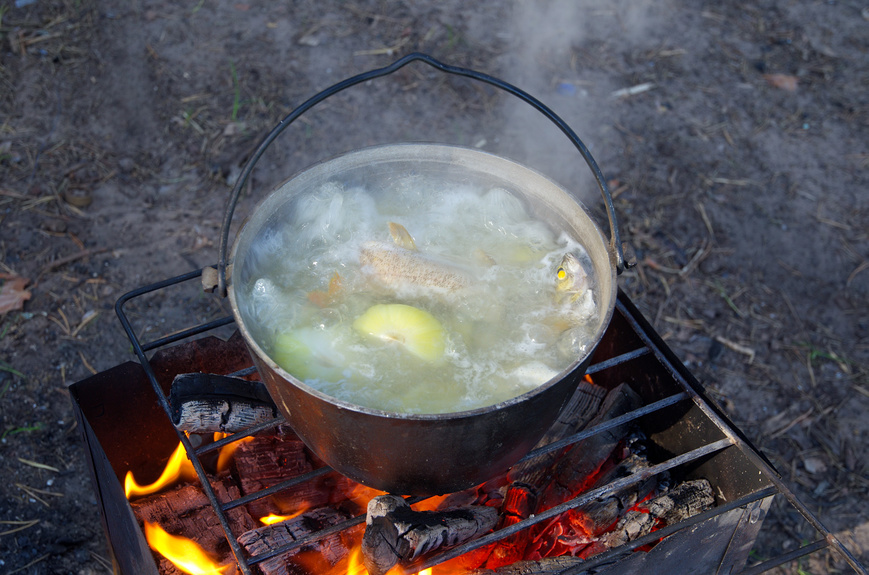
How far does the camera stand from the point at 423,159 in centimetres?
236

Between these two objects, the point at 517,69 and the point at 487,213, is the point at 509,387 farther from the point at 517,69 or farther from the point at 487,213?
the point at 517,69

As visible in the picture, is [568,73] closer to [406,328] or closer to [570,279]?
[570,279]

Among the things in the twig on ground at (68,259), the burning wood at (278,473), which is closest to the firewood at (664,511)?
the burning wood at (278,473)

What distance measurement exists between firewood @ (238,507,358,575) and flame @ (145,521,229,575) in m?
0.21

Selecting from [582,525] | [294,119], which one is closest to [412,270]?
[294,119]

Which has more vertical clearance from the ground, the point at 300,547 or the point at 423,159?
the point at 423,159

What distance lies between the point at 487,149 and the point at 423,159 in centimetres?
257

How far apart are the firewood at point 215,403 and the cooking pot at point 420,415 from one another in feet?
1.07

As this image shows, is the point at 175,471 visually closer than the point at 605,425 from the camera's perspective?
No

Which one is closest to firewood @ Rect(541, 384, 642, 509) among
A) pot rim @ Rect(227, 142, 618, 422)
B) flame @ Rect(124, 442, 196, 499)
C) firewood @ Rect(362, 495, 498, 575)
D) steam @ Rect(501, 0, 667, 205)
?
firewood @ Rect(362, 495, 498, 575)

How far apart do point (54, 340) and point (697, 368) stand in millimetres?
3838

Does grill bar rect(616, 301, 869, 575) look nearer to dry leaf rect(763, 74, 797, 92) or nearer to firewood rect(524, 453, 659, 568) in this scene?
firewood rect(524, 453, 659, 568)

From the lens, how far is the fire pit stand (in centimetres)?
211

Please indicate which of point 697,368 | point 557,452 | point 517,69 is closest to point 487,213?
point 557,452
